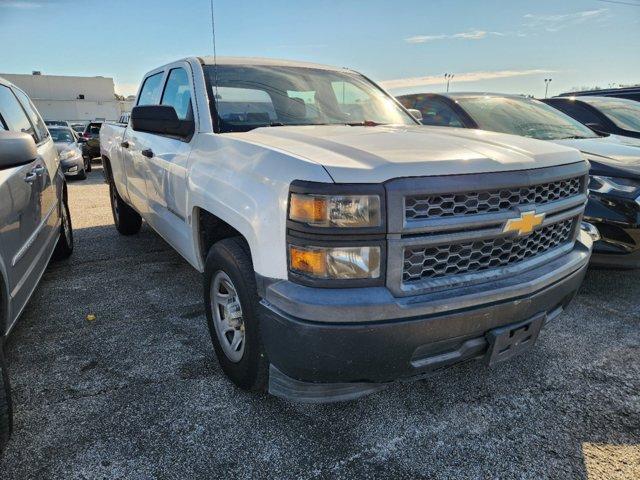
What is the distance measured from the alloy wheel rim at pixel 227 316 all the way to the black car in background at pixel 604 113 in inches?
213

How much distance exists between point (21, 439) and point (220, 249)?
4.21 feet

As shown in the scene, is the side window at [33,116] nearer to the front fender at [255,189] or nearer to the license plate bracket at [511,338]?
the front fender at [255,189]

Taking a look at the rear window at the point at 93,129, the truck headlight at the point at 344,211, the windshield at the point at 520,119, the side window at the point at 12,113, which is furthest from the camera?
the rear window at the point at 93,129

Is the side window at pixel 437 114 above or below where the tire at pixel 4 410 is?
above

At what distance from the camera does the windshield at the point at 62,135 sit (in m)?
12.7

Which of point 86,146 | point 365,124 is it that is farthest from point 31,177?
point 86,146

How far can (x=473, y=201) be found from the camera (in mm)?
1889

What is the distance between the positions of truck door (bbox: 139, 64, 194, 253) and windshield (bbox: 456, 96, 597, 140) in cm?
309

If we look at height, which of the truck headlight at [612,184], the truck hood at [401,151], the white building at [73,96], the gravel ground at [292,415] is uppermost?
the white building at [73,96]

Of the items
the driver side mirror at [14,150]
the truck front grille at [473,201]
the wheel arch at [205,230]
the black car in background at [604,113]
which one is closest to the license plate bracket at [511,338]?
the truck front grille at [473,201]

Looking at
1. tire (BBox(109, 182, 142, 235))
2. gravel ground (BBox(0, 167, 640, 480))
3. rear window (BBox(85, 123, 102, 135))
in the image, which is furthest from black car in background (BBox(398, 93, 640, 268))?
rear window (BBox(85, 123, 102, 135))

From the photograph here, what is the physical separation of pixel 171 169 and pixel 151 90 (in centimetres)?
170

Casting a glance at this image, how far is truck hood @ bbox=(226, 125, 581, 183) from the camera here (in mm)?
1779

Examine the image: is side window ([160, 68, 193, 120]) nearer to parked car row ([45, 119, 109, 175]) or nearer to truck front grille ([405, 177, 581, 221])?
truck front grille ([405, 177, 581, 221])
